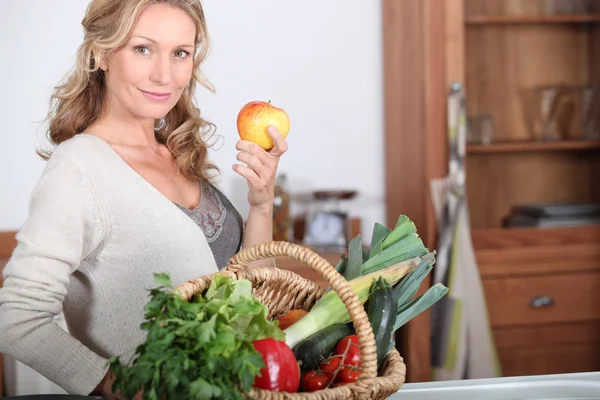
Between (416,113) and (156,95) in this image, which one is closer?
(156,95)

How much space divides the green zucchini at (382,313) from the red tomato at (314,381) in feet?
0.33

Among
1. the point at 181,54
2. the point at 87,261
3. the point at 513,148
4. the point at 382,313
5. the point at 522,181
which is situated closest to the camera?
the point at 382,313

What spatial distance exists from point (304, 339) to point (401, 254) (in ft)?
0.73

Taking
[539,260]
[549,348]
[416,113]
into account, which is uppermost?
[416,113]

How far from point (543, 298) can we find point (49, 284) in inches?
82.3

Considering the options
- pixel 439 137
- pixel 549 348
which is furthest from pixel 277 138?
pixel 549 348

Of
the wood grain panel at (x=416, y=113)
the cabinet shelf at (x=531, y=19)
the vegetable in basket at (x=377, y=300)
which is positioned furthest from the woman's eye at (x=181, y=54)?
the cabinet shelf at (x=531, y=19)

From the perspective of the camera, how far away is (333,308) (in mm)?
1188

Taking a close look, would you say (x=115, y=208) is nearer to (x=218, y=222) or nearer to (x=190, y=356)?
(x=218, y=222)

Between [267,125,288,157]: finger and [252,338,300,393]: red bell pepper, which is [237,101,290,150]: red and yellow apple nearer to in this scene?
[267,125,288,157]: finger

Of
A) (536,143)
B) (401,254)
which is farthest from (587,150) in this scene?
(401,254)

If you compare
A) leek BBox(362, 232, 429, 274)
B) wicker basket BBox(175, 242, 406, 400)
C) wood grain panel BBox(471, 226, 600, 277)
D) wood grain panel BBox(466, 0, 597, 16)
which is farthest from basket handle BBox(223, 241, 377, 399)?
wood grain panel BBox(466, 0, 597, 16)

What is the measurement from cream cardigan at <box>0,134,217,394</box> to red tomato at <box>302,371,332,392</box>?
384 mm

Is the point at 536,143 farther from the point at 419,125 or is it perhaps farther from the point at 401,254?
the point at 401,254
